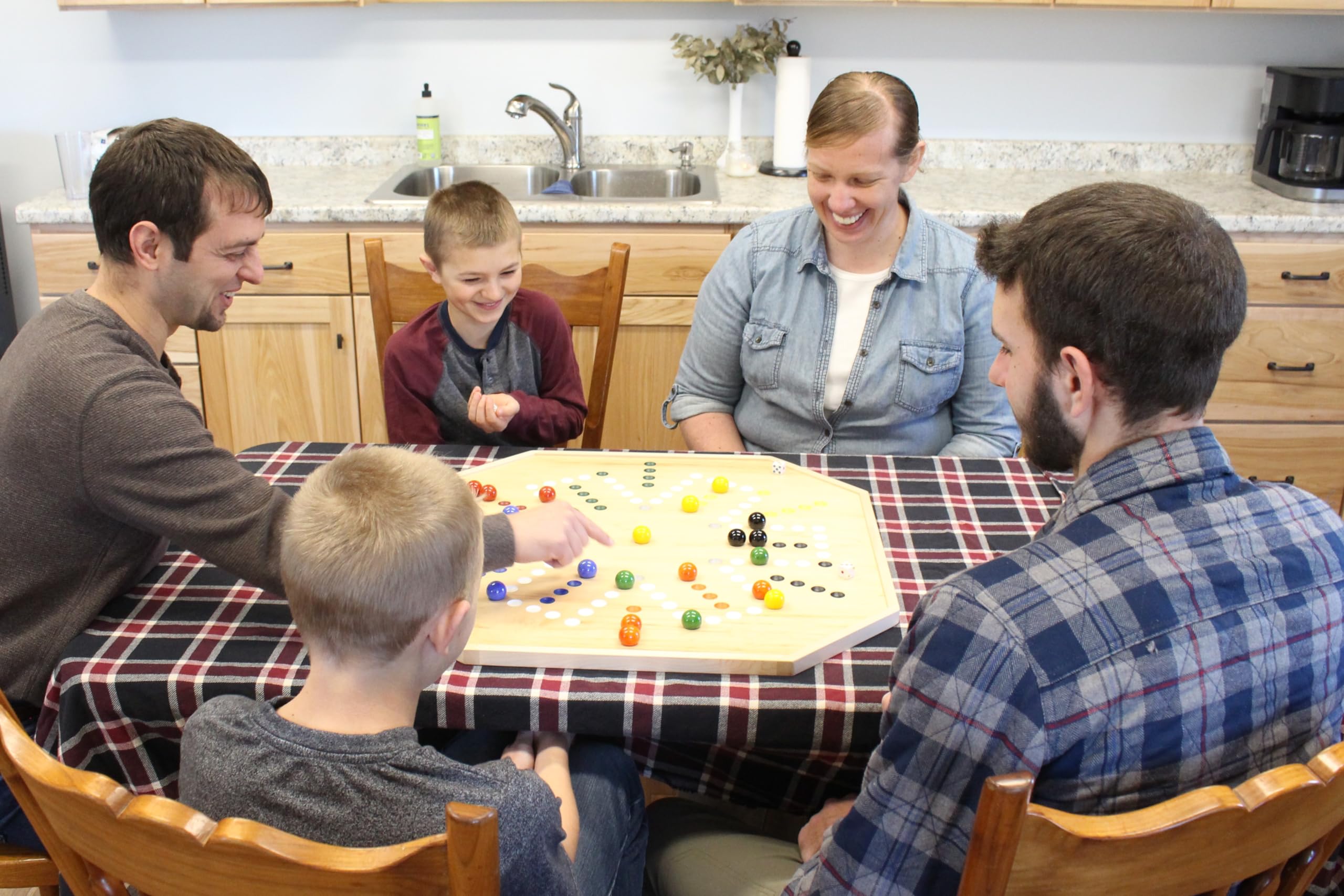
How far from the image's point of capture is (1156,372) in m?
1.09

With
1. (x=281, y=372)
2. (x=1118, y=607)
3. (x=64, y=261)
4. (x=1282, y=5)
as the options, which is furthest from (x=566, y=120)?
(x=1118, y=607)

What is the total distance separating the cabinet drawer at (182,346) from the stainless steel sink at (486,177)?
720mm

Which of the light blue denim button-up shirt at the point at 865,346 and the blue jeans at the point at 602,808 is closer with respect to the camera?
the blue jeans at the point at 602,808

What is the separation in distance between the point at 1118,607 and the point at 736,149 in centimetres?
263

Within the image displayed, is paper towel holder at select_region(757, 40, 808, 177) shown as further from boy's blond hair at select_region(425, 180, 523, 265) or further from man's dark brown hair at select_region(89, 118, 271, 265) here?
man's dark brown hair at select_region(89, 118, 271, 265)

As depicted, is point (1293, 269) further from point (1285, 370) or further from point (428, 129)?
point (428, 129)

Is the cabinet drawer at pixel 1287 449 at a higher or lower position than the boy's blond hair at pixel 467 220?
lower

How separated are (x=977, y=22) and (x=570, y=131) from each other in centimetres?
123

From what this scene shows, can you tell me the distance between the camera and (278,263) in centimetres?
296

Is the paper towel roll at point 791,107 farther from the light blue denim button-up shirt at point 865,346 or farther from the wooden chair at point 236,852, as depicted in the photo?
the wooden chair at point 236,852

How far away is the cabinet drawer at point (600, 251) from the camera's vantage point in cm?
296

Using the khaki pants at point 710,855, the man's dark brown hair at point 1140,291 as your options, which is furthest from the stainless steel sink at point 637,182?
the man's dark brown hair at point 1140,291

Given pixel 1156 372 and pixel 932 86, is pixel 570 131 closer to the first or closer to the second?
pixel 932 86

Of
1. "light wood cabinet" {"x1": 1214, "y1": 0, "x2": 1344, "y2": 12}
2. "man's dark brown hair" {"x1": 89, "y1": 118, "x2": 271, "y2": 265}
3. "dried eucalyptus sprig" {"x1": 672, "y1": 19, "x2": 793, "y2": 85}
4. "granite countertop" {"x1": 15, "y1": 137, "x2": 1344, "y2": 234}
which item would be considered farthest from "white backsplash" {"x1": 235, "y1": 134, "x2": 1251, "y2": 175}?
"man's dark brown hair" {"x1": 89, "y1": 118, "x2": 271, "y2": 265}
